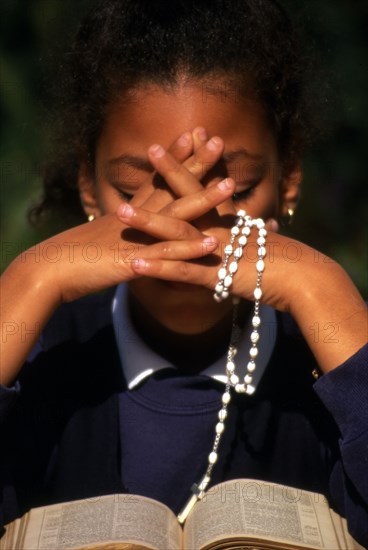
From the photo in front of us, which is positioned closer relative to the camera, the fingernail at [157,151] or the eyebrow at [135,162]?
the fingernail at [157,151]

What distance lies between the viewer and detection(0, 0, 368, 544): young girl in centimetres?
116

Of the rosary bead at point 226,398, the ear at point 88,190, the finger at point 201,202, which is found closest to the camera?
the finger at point 201,202

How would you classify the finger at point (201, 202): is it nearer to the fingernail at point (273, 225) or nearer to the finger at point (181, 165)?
the finger at point (181, 165)

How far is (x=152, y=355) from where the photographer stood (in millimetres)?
1416

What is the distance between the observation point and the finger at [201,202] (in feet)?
3.72


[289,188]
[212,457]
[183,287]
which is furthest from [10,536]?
[289,188]

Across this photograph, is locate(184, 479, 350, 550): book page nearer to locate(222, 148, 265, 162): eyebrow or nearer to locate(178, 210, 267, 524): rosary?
locate(178, 210, 267, 524): rosary

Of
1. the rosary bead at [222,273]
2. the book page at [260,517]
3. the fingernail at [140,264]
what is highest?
the fingernail at [140,264]

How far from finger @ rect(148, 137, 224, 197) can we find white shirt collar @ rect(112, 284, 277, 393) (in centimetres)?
33

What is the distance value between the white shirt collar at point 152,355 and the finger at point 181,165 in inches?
12.9

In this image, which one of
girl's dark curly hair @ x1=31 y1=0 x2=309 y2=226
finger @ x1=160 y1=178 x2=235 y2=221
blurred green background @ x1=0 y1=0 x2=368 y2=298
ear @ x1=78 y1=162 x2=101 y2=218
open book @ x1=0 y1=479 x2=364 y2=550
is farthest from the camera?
blurred green background @ x1=0 y1=0 x2=368 y2=298

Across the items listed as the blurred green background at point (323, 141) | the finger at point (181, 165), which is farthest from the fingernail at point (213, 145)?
the blurred green background at point (323, 141)

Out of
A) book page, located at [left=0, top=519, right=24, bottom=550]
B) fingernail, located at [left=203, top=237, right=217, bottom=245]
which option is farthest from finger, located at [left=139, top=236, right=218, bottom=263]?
book page, located at [left=0, top=519, right=24, bottom=550]

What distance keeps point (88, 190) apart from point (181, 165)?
45cm
